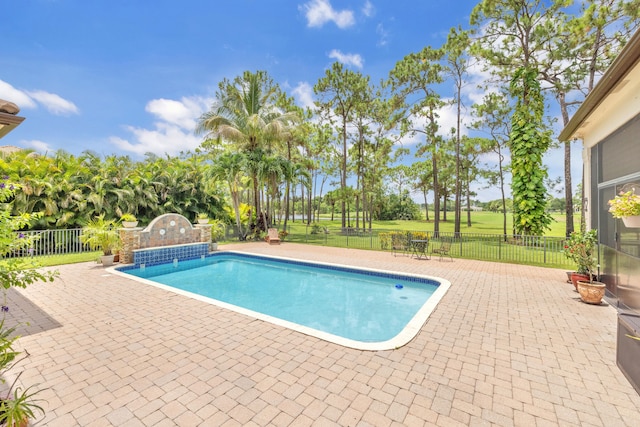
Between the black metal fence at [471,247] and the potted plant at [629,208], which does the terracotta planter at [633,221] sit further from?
the black metal fence at [471,247]

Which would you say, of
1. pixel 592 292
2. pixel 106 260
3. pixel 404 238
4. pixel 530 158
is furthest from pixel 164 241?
pixel 530 158

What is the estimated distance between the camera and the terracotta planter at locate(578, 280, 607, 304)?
5867mm

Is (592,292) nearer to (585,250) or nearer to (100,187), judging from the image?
(585,250)

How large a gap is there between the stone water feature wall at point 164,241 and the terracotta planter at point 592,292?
531 inches

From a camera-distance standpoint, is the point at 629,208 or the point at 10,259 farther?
the point at 629,208

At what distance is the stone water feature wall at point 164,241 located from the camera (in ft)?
33.9

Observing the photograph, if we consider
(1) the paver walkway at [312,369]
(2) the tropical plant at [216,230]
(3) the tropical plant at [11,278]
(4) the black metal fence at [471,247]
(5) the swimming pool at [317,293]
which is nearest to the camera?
(3) the tropical plant at [11,278]

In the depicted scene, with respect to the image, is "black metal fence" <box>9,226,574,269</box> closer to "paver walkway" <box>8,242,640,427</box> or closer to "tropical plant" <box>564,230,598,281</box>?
"tropical plant" <box>564,230,598,281</box>

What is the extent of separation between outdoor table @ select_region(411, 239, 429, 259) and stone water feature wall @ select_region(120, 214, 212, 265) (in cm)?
980

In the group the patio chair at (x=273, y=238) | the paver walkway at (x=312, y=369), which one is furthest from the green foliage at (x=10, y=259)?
the patio chair at (x=273, y=238)

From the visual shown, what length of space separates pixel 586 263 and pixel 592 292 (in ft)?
2.90

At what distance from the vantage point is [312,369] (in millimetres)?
3465

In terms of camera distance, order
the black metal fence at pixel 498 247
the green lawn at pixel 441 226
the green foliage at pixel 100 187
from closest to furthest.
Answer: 1. the black metal fence at pixel 498 247
2. the green foliage at pixel 100 187
3. the green lawn at pixel 441 226

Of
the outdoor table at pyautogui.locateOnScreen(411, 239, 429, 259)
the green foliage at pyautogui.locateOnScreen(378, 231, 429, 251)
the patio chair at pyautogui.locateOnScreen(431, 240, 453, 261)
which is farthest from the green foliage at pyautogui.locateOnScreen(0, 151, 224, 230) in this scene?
the patio chair at pyautogui.locateOnScreen(431, 240, 453, 261)
